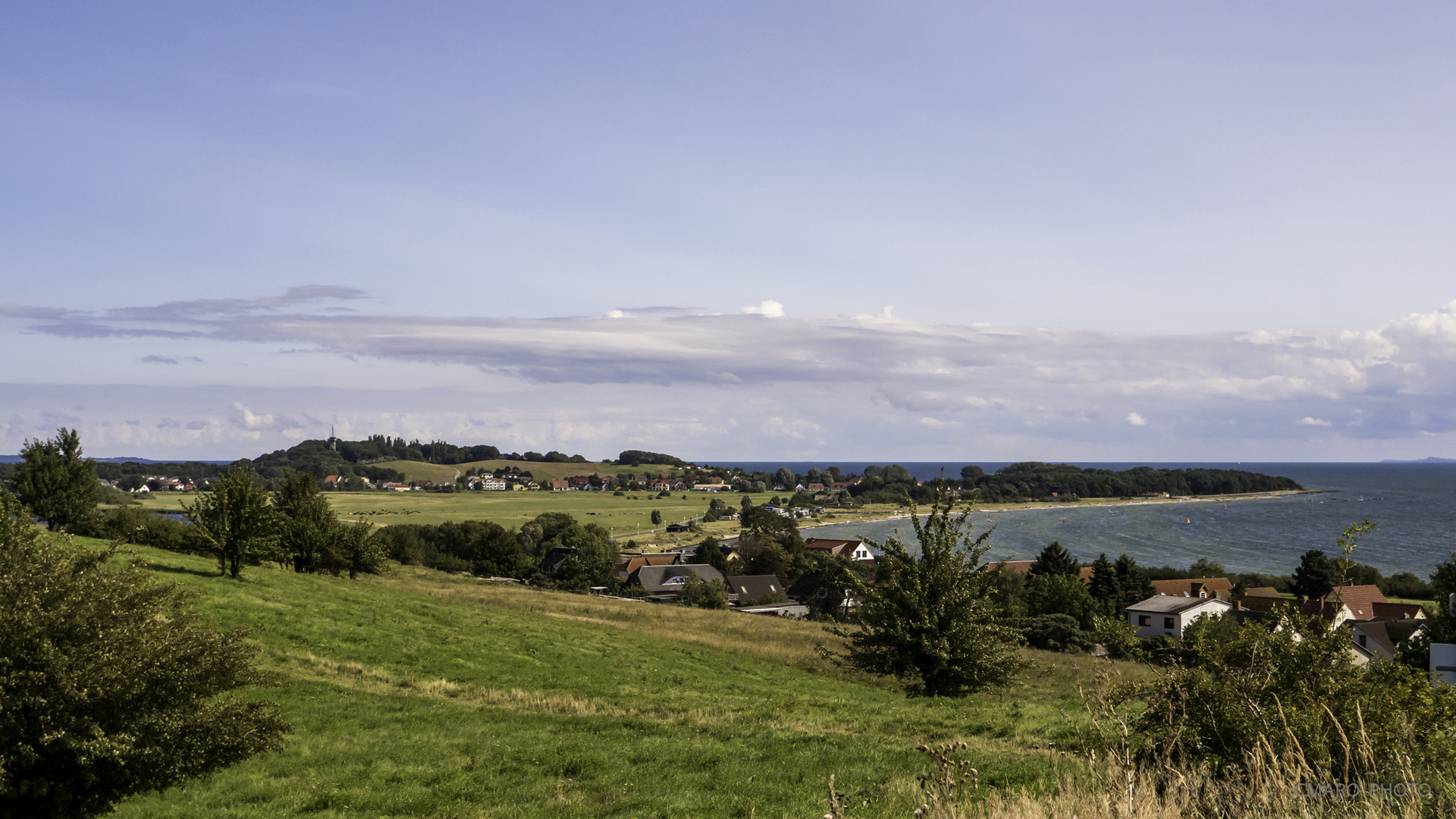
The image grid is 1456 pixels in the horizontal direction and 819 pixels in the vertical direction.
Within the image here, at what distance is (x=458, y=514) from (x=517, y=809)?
492 ft

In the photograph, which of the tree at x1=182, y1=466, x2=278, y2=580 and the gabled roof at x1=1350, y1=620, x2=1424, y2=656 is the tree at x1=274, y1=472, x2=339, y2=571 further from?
the gabled roof at x1=1350, y1=620, x2=1424, y2=656

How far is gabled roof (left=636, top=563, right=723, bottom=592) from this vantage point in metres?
87.1

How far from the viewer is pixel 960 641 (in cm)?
2056

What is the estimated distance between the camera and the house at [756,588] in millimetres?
83812

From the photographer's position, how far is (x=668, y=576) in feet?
296

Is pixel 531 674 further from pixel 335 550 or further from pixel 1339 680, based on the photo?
pixel 335 550

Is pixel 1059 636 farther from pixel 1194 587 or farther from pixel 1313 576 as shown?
pixel 1313 576

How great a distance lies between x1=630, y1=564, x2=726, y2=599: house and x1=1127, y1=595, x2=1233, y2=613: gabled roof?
39572mm

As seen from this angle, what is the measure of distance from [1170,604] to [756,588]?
128ft

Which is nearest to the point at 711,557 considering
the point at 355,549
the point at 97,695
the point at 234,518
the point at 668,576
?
the point at 668,576

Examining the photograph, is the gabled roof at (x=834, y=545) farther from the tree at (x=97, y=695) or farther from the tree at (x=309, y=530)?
the tree at (x=97, y=695)

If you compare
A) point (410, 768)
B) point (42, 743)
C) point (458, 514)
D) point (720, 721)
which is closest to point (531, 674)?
point (720, 721)

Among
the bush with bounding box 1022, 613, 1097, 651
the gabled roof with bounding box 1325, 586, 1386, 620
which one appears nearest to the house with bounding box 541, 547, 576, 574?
the bush with bounding box 1022, 613, 1097, 651

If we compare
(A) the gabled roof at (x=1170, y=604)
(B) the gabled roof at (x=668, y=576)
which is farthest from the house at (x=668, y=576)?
(A) the gabled roof at (x=1170, y=604)
